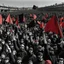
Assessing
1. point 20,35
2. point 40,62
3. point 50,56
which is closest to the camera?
point 40,62

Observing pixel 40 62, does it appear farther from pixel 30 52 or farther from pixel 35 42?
pixel 35 42

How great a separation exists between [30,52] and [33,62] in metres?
1.19

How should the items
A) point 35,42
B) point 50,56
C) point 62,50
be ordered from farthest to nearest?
point 35,42 < point 62,50 < point 50,56

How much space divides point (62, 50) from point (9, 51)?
88.0 inches

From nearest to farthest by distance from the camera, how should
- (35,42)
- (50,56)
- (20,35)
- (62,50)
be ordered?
(50,56) → (62,50) → (35,42) → (20,35)

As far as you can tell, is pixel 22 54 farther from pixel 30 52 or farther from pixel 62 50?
pixel 62 50

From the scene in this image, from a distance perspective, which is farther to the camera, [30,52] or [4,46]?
[4,46]

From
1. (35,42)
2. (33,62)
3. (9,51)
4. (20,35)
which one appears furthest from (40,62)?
(20,35)

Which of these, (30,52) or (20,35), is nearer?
(30,52)

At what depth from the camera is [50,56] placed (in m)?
12.6

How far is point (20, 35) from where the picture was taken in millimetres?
19062

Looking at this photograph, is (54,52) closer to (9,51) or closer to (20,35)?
(9,51)

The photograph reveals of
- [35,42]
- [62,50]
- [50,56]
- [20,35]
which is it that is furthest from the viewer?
[20,35]

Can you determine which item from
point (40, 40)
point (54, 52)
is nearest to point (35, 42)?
point (40, 40)
